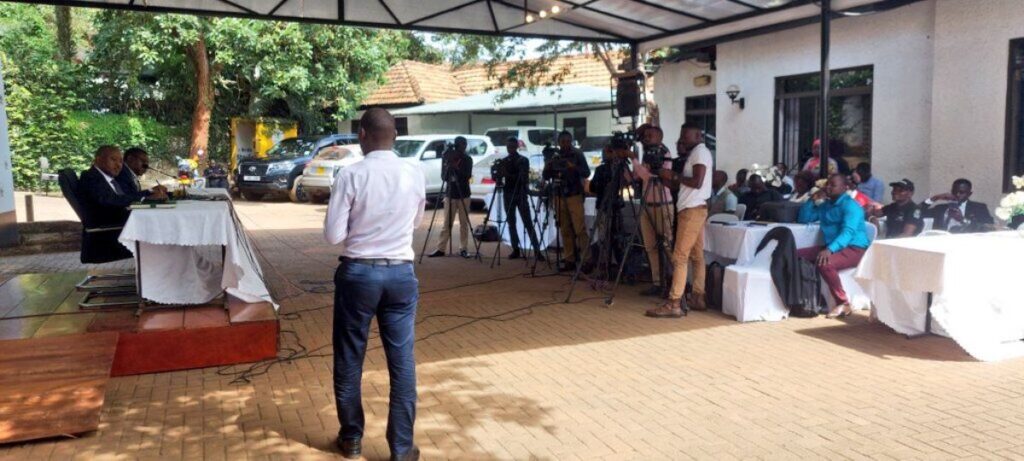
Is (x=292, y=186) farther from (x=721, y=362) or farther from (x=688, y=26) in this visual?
(x=721, y=362)

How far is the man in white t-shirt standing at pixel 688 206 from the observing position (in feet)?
22.1

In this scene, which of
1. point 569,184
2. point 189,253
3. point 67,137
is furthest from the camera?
point 67,137

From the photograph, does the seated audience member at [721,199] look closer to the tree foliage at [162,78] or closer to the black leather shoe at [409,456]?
the black leather shoe at [409,456]

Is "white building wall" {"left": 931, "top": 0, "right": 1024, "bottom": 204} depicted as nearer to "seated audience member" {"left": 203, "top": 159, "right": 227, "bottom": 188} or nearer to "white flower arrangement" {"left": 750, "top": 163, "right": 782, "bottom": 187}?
"white flower arrangement" {"left": 750, "top": 163, "right": 782, "bottom": 187}

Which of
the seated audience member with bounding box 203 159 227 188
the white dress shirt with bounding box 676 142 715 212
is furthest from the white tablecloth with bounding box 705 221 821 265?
the seated audience member with bounding box 203 159 227 188

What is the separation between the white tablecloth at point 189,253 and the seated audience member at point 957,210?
639 centimetres

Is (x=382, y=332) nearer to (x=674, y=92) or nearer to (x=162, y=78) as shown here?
(x=674, y=92)

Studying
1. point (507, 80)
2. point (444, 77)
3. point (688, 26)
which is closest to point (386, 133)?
point (688, 26)

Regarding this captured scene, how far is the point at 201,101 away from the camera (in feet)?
74.1

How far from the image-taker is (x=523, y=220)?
10.0m

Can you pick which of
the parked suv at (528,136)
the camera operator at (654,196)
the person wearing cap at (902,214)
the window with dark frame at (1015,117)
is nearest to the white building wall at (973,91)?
the window with dark frame at (1015,117)

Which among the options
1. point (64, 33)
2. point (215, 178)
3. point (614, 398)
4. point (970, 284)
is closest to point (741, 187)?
point (970, 284)

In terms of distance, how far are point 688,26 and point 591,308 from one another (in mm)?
4742

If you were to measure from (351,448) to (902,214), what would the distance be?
6080 mm
